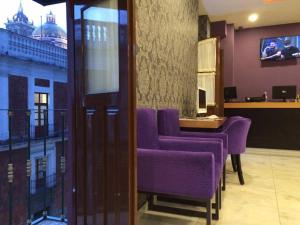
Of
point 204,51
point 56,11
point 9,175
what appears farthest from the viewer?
point 204,51

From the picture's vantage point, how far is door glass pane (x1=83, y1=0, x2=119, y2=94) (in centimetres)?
151

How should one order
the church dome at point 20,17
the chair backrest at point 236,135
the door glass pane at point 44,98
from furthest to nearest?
the chair backrest at point 236,135 < the door glass pane at point 44,98 < the church dome at point 20,17

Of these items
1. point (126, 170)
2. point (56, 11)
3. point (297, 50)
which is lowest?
point (126, 170)

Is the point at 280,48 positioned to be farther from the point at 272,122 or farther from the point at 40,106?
the point at 40,106

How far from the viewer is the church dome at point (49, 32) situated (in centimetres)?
246

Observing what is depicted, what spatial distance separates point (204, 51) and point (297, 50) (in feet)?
11.2

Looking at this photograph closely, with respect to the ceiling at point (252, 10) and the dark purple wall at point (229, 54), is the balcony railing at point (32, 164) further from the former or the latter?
the dark purple wall at point (229, 54)

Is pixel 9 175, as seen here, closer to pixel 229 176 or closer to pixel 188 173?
pixel 188 173

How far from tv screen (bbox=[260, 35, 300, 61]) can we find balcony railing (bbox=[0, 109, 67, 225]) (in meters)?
6.37

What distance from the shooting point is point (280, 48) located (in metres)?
7.06

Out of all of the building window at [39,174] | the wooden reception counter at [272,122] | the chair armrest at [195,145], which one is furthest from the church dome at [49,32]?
the wooden reception counter at [272,122]

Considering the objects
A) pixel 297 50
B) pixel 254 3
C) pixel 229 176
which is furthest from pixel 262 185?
pixel 297 50

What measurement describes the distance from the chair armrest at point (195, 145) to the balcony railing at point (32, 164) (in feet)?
→ 3.32

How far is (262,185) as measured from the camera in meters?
3.24
